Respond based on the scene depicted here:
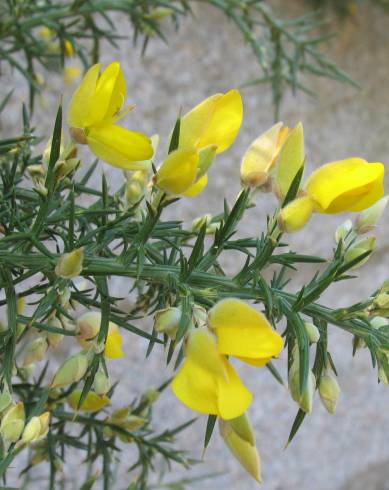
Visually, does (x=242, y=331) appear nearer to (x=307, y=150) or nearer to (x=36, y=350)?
(x=36, y=350)

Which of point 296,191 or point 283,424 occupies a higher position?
point 296,191

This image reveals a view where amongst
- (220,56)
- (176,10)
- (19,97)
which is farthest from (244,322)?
(220,56)

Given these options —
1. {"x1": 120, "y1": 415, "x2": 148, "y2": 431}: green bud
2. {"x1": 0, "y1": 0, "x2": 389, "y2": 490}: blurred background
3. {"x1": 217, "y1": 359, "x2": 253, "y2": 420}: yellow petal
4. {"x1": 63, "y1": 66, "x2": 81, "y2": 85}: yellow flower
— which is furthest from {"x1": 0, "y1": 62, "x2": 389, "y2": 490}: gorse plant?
{"x1": 0, "y1": 0, "x2": 389, "y2": 490}: blurred background

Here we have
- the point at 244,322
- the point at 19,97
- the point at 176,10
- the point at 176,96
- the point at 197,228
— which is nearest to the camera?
the point at 244,322

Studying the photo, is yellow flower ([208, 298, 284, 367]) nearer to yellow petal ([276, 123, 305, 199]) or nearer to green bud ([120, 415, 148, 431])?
yellow petal ([276, 123, 305, 199])

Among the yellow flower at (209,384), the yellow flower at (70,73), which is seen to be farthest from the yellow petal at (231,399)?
the yellow flower at (70,73)

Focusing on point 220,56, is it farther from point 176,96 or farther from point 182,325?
point 182,325

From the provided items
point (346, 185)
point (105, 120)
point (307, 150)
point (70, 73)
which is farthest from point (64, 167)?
point (307, 150)
